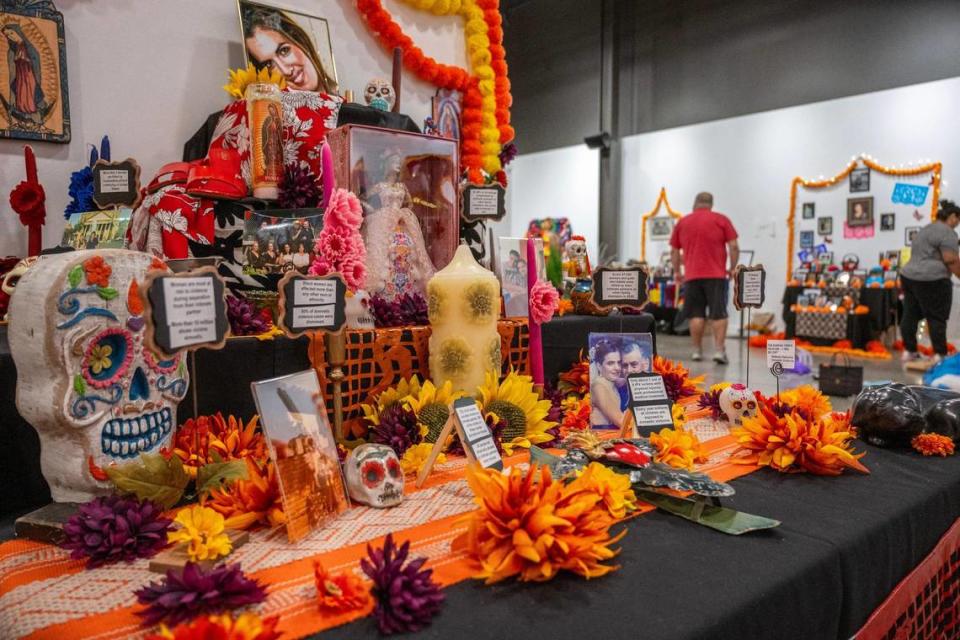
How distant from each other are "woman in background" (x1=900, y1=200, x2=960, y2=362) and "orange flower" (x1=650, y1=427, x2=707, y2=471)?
4852 millimetres

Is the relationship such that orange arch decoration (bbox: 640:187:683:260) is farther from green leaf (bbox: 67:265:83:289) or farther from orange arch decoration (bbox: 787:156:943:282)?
green leaf (bbox: 67:265:83:289)

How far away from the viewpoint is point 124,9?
2.14 metres

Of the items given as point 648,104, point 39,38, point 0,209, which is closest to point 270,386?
point 0,209

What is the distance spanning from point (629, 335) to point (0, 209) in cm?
187

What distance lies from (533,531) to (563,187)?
9.22 metres

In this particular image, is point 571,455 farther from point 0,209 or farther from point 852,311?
point 852,311

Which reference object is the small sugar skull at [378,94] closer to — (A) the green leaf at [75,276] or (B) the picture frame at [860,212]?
(A) the green leaf at [75,276]

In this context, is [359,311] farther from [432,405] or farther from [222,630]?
[222,630]

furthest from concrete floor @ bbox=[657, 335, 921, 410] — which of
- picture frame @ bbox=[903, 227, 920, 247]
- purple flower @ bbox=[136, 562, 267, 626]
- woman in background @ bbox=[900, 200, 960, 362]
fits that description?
purple flower @ bbox=[136, 562, 267, 626]

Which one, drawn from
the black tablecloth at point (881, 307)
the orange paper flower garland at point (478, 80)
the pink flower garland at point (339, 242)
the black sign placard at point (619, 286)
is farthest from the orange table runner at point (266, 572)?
the black tablecloth at point (881, 307)

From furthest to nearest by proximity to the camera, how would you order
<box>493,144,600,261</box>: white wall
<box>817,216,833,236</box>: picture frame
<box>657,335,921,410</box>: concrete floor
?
<box>493,144,600,261</box>: white wall
<box>817,216,833,236</box>: picture frame
<box>657,335,921,410</box>: concrete floor

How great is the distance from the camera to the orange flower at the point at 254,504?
1.06 m

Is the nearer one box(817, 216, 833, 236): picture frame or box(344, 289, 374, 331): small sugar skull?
box(344, 289, 374, 331): small sugar skull

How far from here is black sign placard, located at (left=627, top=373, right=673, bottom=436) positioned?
1.49 meters
